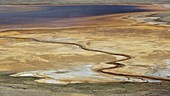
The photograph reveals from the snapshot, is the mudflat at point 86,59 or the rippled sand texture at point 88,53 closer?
the mudflat at point 86,59

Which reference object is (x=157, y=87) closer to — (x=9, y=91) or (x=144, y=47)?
(x=9, y=91)

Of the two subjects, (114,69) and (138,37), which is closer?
(114,69)

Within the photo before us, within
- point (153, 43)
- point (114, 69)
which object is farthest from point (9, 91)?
point (153, 43)

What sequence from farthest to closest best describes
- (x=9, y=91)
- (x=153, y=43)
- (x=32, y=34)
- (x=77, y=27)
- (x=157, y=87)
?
1. (x=77, y=27)
2. (x=32, y=34)
3. (x=153, y=43)
4. (x=157, y=87)
5. (x=9, y=91)

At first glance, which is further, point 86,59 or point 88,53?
point 88,53

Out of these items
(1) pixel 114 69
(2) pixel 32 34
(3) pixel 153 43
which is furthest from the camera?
(2) pixel 32 34

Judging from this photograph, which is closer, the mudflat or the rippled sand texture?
the mudflat

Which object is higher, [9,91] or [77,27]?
[9,91]
